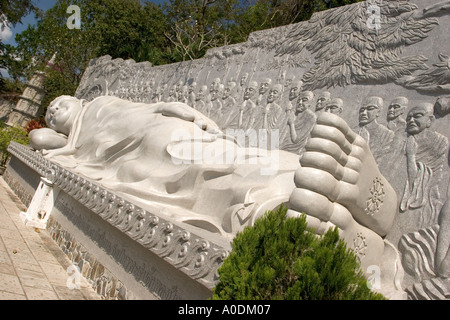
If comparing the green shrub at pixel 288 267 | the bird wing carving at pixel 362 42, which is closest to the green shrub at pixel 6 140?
the bird wing carving at pixel 362 42

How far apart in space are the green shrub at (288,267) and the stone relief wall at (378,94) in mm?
995

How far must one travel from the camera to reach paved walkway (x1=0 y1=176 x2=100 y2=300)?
2.42 metres

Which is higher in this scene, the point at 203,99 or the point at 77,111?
the point at 203,99

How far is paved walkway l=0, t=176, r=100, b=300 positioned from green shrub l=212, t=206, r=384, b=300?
144cm

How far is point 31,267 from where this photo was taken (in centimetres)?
288

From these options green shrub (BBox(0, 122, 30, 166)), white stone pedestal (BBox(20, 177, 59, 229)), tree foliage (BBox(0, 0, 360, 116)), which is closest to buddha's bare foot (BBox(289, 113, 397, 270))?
white stone pedestal (BBox(20, 177, 59, 229))

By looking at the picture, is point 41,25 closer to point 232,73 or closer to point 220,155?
point 232,73

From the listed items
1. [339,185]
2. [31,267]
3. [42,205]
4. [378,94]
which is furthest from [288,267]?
[42,205]

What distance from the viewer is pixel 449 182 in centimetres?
278

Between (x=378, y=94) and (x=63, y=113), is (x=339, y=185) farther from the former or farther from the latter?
(x=63, y=113)

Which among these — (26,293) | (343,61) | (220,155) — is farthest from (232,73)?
(26,293)

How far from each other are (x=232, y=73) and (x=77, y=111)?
2.35 meters

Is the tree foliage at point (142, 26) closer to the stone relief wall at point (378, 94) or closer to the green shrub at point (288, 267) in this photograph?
the stone relief wall at point (378, 94)

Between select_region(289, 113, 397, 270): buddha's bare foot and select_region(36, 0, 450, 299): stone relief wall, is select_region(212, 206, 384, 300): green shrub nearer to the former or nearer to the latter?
select_region(289, 113, 397, 270): buddha's bare foot
